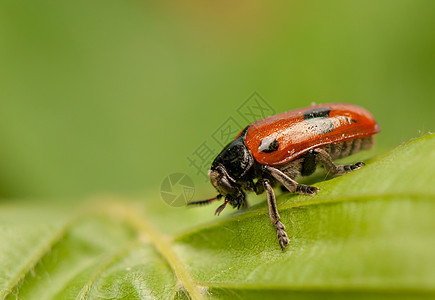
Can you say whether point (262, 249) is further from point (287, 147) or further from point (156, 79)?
point (156, 79)

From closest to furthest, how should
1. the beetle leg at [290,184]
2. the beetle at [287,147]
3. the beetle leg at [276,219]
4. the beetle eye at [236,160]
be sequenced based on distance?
1. the beetle leg at [276,219]
2. the beetle leg at [290,184]
3. the beetle at [287,147]
4. the beetle eye at [236,160]

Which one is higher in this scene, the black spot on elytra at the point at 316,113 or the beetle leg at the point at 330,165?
the black spot on elytra at the point at 316,113

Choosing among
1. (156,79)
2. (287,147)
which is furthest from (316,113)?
(156,79)

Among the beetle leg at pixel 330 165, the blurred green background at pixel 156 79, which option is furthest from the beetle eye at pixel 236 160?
the blurred green background at pixel 156 79

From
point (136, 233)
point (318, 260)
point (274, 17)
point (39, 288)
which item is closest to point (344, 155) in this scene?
point (318, 260)

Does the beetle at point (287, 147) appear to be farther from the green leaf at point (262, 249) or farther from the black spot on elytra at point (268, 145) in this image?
the green leaf at point (262, 249)

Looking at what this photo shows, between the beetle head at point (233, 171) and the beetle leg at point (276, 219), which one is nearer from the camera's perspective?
the beetle leg at point (276, 219)
